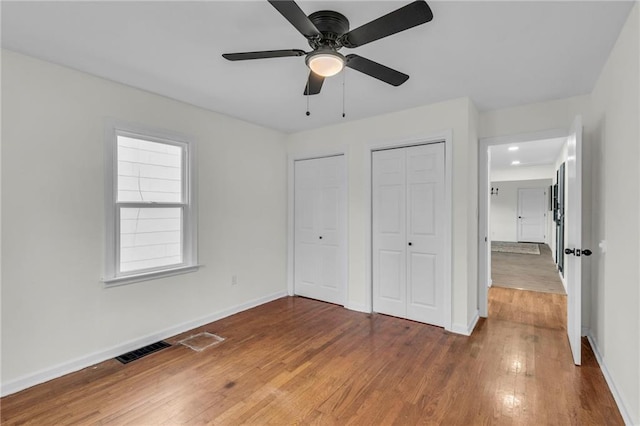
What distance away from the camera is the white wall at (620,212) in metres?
1.80

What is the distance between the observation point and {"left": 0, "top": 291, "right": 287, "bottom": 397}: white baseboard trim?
2293 millimetres

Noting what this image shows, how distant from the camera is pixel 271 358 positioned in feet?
→ 9.03

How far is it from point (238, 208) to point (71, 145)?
180 cm

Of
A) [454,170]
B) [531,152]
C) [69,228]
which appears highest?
[531,152]

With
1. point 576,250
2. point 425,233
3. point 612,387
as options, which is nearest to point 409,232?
point 425,233

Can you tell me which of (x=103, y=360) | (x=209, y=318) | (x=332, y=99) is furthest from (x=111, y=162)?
(x=332, y=99)

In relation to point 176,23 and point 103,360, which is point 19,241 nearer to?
point 103,360

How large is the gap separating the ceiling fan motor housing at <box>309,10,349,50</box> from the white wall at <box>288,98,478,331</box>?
1.90 metres

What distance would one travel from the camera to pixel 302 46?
7.31 ft

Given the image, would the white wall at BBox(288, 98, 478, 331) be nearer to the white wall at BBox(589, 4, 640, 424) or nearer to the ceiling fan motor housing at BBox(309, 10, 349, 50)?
the white wall at BBox(589, 4, 640, 424)

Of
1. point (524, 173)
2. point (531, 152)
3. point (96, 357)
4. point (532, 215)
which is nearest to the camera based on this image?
point (96, 357)

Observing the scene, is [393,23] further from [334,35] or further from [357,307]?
[357,307]

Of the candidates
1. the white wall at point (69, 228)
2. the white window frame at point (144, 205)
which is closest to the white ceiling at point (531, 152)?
the white window frame at point (144, 205)

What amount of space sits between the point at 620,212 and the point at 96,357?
412 cm
